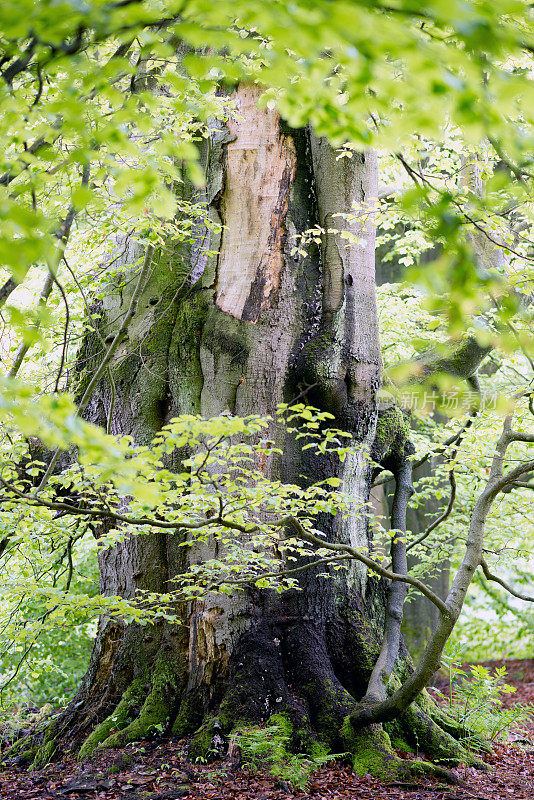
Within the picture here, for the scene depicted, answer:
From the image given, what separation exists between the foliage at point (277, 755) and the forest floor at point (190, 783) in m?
0.06

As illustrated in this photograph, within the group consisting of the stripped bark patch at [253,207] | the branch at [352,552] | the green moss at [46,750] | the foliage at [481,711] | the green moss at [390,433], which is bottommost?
the green moss at [46,750]

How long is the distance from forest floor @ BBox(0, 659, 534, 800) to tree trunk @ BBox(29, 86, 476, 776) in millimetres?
174

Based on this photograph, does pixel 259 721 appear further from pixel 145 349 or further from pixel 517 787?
pixel 145 349

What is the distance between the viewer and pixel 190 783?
11.9ft

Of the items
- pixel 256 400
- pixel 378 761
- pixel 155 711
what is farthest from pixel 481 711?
pixel 256 400

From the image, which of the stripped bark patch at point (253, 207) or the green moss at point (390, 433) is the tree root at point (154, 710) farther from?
the stripped bark patch at point (253, 207)

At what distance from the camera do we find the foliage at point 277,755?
3.63 meters

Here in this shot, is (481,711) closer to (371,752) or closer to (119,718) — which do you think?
(371,752)

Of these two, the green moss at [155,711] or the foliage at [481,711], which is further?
the foliage at [481,711]

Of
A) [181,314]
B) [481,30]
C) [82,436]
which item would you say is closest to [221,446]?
[82,436]

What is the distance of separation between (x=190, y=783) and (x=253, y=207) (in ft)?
14.4

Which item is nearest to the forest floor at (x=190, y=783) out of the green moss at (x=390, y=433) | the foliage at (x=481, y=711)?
the foliage at (x=481, y=711)

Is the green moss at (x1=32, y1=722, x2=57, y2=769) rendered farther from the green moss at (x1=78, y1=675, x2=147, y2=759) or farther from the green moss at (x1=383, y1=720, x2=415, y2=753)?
the green moss at (x1=383, y1=720, x2=415, y2=753)

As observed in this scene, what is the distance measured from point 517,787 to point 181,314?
4.46m
